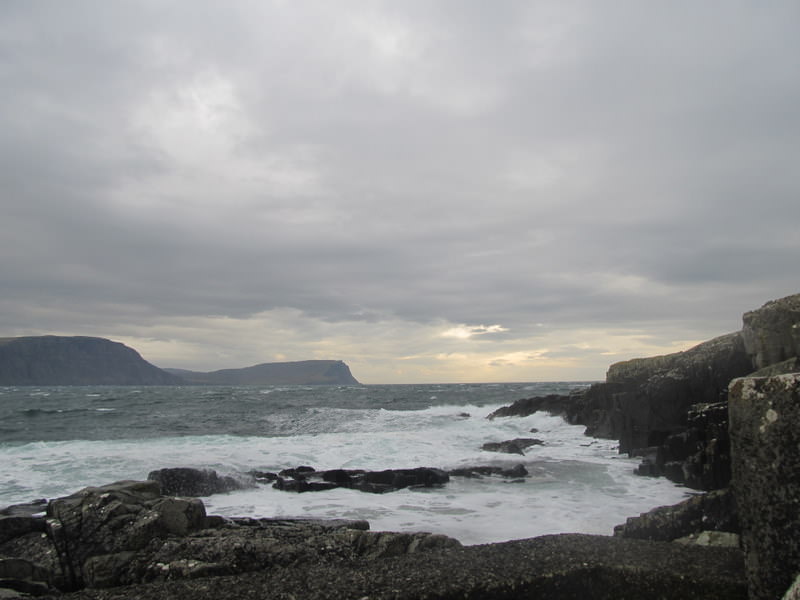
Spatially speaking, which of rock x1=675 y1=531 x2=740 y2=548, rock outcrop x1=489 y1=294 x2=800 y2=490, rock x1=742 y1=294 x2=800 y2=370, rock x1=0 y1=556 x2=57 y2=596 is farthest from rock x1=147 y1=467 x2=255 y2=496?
rock x1=742 y1=294 x2=800 y2=370

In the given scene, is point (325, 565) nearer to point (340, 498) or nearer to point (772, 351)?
point (340, 498)

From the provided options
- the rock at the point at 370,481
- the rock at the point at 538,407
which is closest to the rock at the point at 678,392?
the rock at the point at 370,481

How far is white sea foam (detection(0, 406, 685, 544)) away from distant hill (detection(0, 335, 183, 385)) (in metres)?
171

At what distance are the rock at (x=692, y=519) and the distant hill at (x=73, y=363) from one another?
19243cm

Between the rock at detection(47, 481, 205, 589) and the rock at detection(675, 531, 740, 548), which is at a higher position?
the rock at detection(675, 531, 740, 548)

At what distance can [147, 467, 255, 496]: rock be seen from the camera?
1302cm

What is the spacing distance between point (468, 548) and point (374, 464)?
13.6m

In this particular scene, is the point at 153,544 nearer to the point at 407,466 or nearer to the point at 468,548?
the point at 468,548

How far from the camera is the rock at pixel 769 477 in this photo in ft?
11.2

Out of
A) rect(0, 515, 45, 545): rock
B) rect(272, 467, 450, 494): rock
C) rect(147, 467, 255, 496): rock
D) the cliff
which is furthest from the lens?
rect(272, 467, 450, 494): rock

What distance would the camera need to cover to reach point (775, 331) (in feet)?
41.2

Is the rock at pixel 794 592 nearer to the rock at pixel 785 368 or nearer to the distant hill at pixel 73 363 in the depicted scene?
the rock at pixel 785 368

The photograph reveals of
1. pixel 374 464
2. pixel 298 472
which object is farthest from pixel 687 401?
pixel 298 472

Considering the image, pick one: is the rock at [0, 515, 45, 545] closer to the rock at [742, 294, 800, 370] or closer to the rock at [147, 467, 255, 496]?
the rock at [147, 467, 255, 496]
